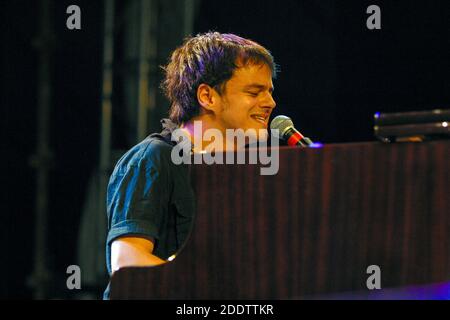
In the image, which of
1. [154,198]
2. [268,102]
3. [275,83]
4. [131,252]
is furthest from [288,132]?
[275,83]

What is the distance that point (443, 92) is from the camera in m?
3.92

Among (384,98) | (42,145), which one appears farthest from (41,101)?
(384,98)

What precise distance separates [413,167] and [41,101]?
3.03m

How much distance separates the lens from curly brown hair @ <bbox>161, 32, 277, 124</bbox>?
249 cm

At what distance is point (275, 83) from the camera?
4016mm

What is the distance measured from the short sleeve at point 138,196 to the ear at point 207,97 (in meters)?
0.36

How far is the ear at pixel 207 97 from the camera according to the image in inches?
99.7

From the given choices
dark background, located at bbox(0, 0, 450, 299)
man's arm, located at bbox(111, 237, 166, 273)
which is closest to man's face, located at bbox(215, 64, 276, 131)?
man's arm, located at bbox(111, 237, 166, 273)

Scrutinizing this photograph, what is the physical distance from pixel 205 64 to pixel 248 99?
8.8 inches

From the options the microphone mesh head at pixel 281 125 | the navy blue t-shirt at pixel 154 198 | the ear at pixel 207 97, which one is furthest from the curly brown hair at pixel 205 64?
the navy blue t-shirt at pixel 154 198

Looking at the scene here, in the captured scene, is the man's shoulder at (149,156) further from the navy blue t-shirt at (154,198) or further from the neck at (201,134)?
the neck at (201,134)

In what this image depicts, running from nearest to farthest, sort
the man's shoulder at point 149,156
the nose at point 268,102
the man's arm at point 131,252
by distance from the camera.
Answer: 1. the man's arm at point 131,252
2. the man's shoulder at point 149,156
3. the nose at point 268,102
